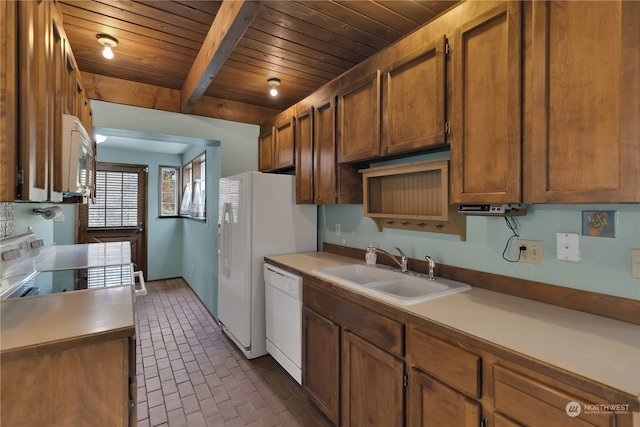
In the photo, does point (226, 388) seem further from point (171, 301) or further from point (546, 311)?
point (171, 301)

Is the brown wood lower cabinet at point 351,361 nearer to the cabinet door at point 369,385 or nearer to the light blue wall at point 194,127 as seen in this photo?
the cabinet door at point 369,385

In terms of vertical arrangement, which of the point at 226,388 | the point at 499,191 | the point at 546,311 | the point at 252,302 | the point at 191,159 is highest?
the point at 191,159

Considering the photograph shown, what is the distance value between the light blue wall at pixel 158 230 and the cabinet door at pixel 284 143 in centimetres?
342

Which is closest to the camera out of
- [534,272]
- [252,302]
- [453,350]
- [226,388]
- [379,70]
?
[453,350]

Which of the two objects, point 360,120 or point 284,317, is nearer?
point 360,120

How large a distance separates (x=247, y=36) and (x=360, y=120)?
39.5 inches

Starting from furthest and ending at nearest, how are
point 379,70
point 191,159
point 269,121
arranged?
point 191,159
point 269,121
point 379,70

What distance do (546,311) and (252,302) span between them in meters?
2.24

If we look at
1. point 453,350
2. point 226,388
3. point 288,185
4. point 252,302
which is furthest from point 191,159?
point 453,350

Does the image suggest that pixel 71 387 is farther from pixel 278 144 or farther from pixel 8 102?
pixel 278 144

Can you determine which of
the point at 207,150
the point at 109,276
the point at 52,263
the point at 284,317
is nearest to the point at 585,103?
the point at 284,317

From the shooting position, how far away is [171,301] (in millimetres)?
4527

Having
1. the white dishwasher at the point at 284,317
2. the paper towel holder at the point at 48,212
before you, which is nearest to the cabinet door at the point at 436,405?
the white dishwasher at the point at 284,317

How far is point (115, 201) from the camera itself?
543 cm
